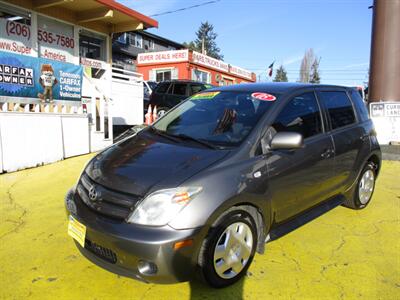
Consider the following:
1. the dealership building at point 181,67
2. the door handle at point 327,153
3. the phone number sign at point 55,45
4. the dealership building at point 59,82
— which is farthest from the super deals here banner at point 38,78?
the dealership building at point 181,67

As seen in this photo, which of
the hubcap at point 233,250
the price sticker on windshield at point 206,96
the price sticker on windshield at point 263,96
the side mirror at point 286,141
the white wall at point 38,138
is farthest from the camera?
the white wall at point 38,138

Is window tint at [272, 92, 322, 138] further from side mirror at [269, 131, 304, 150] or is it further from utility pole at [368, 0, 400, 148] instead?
utility pole at [368, 0, 400, 148]

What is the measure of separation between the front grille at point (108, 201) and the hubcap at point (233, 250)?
0.74 m

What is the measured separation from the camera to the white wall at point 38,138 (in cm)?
667

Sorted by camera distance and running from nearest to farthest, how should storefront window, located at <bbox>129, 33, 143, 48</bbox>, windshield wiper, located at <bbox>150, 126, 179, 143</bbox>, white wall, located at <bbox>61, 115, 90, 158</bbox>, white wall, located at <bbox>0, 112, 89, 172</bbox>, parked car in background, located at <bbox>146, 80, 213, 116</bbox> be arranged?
windshield wiper, located at <bbox>150, 126, 179, 143</bbox> → white wall, located at <bbox>0, 112, 89, 172</bbox> → white wall, located at <bbox>61, 115, 90, 158</bbox> → parked car in background, located at <bbox>146, 80, 213, 116</bbox> → storefront window, located at <bbox>129, 33, 143, 48</bbox>

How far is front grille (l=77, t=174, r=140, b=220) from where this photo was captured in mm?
2643

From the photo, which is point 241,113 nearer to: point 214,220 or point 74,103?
point 214,220

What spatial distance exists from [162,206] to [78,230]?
32.5 inches

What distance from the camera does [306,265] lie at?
3.34 m

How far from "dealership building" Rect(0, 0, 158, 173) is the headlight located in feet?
16.8

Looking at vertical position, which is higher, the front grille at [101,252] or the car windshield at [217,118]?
the car windshield at [217,118]

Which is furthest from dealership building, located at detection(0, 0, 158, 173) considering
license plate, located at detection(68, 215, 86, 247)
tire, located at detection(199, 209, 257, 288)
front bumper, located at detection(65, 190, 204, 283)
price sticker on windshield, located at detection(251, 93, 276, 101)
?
tire, located at detection(199, 209, 257, 288)

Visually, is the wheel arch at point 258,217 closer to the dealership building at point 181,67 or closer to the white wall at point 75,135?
the white wall at point 75,135

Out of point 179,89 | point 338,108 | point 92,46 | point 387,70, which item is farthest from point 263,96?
point 179,89
